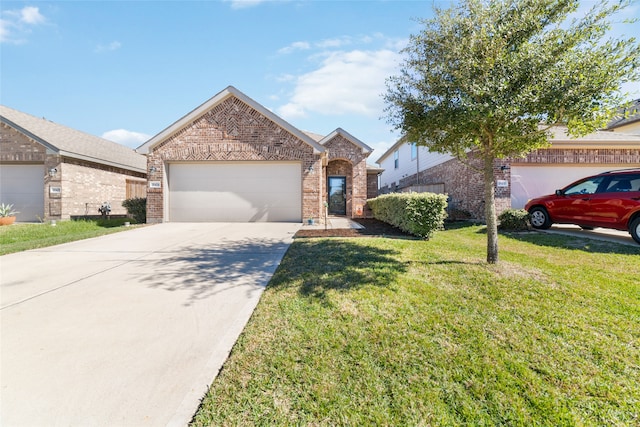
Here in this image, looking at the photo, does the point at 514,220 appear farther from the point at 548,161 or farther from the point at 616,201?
the point at 548,161

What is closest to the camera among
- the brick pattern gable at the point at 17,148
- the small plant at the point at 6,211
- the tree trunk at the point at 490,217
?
the tree trunk at the point at 490,217

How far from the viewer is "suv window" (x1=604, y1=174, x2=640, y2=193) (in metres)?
7.26

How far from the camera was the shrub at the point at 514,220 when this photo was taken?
924 centimetres

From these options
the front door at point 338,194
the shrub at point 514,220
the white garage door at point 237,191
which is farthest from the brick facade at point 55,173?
the shrub at point 514,220

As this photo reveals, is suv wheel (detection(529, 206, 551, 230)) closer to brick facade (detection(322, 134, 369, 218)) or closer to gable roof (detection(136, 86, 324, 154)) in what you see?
gable roof (detection(136, 86, 324, 154))

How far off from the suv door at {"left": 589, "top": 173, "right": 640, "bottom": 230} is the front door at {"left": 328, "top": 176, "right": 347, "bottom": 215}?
35.7 feet

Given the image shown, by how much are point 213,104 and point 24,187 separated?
10.1 m

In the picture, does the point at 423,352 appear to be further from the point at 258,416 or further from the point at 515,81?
the point at 515,81

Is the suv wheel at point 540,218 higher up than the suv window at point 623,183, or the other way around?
the suv window at point 623,183

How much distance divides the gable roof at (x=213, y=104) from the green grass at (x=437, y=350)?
306 inches

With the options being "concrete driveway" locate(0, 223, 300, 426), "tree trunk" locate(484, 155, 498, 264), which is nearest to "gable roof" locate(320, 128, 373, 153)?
"tree trunk" locate(484, 155, 498, 264)

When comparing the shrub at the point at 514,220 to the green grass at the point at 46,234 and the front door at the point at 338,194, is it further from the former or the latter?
the green grass at the point at 46,234

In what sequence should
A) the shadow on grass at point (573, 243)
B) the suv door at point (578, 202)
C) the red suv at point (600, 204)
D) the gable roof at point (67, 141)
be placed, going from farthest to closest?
the gable roof at point (67, 141), the suv door at point (578, 202), the red suv at point (600, 204), the shadow on grass at point (573, 243)

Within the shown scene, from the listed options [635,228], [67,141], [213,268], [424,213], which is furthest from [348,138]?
[67,141]
